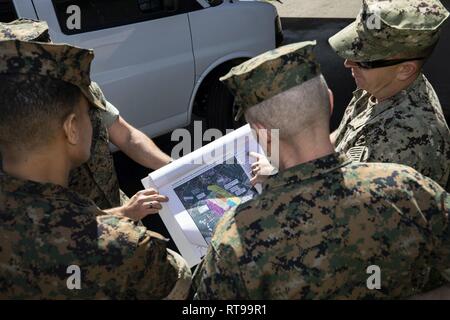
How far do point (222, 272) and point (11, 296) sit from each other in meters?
0.64

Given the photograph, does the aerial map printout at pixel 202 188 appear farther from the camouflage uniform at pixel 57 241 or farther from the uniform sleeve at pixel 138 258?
the camouflage uniform at pixel 57 241

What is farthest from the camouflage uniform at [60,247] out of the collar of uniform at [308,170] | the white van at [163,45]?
the white van at [163,45]

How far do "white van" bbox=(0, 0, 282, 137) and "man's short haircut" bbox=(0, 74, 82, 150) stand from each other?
84.1 inches

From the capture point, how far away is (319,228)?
154 centimetres

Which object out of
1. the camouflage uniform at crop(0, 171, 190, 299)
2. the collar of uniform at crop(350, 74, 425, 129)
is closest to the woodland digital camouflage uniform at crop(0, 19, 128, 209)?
the camouflage uniform at crop(0, 171, 190, 299)

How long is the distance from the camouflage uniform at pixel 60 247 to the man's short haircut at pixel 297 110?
54 centimetres

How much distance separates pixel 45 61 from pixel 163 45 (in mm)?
2521

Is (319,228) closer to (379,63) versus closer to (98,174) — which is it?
(379,63)

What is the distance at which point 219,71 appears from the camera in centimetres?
455

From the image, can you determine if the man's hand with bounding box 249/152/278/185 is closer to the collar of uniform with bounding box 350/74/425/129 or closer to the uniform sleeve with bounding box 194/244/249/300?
the collar of uniform with bounding box 350/74/425/129

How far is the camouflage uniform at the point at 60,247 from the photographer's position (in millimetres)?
1556

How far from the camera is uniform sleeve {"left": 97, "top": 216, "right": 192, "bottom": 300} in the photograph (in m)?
1.60

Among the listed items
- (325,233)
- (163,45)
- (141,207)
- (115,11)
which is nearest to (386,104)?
(325,233)

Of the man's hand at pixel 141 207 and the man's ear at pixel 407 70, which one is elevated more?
the man's ear at pixel 407 70
